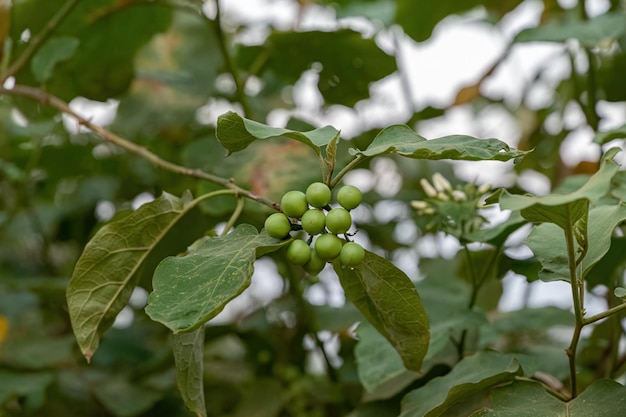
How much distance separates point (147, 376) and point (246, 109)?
431 mm

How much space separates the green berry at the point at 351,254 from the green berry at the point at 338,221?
15mm

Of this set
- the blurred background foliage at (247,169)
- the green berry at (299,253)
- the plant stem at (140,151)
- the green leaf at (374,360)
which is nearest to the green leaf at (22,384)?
the blurred background foliage at (247,169)

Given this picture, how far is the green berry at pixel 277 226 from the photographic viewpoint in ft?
1.57

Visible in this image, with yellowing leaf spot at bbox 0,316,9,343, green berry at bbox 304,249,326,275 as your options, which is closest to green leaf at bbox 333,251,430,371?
green berry at bbox 304,249,326,275

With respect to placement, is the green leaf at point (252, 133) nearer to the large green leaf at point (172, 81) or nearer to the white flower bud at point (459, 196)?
the white flower bud at point (459, 196)

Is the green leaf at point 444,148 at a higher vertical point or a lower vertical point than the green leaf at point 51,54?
higher

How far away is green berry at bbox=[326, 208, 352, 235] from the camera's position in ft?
1.53

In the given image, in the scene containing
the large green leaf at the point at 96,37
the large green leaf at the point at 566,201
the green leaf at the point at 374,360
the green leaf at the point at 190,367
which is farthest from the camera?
the large green leaf at the point at 96,37

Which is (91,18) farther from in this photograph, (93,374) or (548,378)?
(548,378)

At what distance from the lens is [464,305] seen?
76 cm

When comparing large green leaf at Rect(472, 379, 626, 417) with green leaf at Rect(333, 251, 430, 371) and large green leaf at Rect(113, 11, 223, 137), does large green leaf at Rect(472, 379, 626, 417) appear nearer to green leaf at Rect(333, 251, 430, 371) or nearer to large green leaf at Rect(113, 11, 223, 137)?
green leaf at Rect(333, 251, 430, 371)

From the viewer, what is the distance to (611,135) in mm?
648

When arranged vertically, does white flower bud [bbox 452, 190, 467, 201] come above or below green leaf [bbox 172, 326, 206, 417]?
above

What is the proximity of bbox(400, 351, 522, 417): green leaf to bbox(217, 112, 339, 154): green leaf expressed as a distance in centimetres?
20
